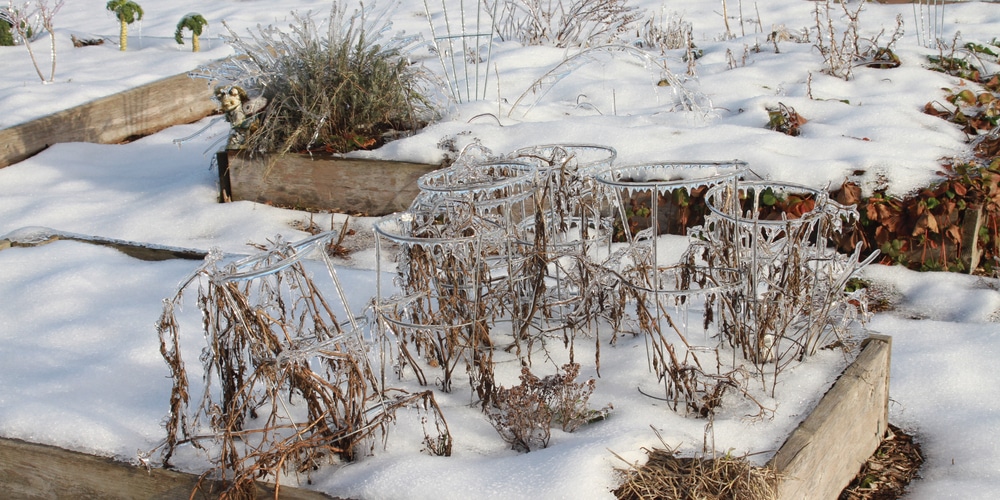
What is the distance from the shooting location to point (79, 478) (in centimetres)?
267

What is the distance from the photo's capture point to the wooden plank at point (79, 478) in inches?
100

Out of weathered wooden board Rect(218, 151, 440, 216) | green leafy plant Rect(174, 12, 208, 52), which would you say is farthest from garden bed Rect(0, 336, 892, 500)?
green leafy plant Rect(174, 12, 208, 52)

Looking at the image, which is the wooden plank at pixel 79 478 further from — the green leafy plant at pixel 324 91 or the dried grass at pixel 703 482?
the green leafy plant at pixel 324 91

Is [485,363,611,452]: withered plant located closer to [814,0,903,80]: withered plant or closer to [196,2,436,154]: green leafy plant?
[196,2,436,154]: green leafy plant

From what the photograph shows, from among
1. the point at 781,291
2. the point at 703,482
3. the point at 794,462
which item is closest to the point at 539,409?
the point at 703,482

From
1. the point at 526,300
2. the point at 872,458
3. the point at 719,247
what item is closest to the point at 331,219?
the point at 526,300

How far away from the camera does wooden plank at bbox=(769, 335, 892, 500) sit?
2477mm

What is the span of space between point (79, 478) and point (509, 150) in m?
2.79

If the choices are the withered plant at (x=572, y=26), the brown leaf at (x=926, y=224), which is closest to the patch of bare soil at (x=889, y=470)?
the brown leaf at (x=926, y=224)

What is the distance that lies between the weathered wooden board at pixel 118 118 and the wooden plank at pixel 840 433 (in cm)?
426

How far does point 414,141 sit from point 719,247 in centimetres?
245

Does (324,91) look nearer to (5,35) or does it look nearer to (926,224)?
(926,224)

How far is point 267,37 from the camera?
215 inches

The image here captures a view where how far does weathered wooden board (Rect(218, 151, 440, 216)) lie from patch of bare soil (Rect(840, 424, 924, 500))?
103 inches
